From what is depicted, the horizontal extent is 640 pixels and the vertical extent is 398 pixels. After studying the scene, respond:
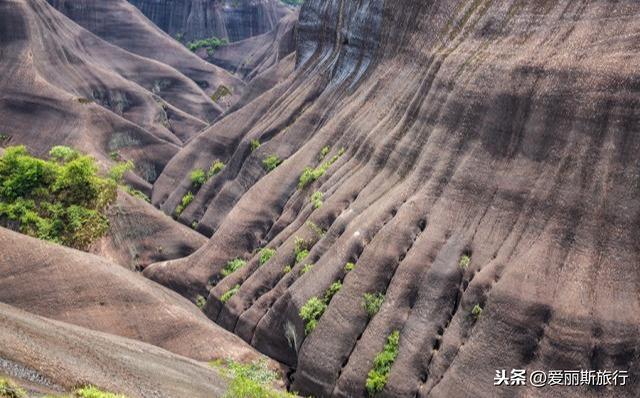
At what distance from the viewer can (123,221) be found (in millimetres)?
46812

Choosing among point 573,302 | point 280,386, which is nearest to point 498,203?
point 573,302

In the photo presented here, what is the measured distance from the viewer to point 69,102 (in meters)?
68.4

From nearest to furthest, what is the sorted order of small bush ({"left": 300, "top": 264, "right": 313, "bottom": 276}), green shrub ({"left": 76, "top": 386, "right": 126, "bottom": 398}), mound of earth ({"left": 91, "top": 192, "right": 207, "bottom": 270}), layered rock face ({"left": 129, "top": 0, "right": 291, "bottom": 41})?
green shrub ({"left": 76, "top": 386, "right": 126, "bottom": 398})
small bush ({"left": 300, "top": 264, "right": 313, "bottom": 276})
mound of earth ({"left": 91, "top": 192, "right": 207, "bottom": 270})
layered rock face ({"left": 129, "top": 0, "right": 291, "bottom": 41})

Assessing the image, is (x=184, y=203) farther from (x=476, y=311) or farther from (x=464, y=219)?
(x=476, y=311)

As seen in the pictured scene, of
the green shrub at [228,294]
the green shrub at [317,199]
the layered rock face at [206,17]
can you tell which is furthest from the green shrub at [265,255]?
the layered rock face at [206,17]

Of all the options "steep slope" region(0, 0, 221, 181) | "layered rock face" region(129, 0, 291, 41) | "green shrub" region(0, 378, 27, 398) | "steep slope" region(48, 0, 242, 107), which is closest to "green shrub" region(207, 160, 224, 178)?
"steep slope" region(0, 0, 221, 181)

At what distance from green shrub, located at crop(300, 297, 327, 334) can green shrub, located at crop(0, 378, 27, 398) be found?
1615cm

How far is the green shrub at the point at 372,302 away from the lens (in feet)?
100

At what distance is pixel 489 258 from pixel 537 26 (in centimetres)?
1143

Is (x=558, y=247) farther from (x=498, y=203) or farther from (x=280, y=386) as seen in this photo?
(x=280, y=386)

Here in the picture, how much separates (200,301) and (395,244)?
48.4 ft

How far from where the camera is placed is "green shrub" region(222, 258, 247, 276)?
137 ft

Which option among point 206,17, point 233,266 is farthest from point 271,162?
point 206,17

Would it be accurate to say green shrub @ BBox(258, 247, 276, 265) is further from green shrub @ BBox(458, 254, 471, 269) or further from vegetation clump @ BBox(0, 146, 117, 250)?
green shrub @ BBox(458, 254, 471, 269)
